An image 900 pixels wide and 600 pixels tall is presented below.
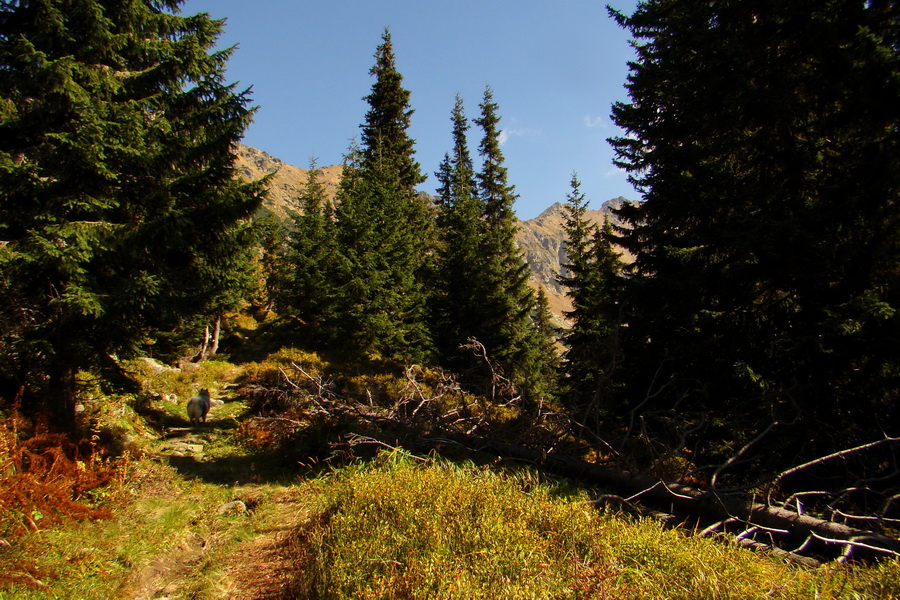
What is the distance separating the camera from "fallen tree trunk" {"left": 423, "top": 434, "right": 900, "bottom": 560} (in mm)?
4152

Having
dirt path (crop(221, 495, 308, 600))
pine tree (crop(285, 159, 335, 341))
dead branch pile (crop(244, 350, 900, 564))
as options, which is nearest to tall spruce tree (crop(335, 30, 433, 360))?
pine tree (crop(285, 159, 335, 341))

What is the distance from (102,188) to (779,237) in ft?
37.6

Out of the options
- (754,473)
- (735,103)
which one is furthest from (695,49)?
(754,473)

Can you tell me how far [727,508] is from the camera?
506 centimetres

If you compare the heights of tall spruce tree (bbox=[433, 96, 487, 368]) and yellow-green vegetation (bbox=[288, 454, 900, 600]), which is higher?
tall spruce tree (bbox=[433, 96, 487, 368])

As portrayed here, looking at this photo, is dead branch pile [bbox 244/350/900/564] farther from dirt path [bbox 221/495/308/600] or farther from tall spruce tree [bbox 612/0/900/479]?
dirt path [bbox 221/495/308/600]

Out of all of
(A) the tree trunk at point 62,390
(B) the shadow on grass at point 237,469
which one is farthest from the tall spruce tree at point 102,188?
(B) the shadow on grass at point 237,469

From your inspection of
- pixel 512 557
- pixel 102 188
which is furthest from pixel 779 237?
pixel 102 188

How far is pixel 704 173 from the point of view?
859 centimetres

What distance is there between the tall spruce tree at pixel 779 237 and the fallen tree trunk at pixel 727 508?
1.43m

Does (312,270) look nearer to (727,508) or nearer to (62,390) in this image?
(62,390)

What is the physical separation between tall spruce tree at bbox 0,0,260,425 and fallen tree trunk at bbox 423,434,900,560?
606 centimetres

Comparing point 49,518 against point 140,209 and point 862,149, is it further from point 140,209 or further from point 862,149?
point 862,149

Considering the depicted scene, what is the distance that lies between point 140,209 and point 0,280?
2259 mm
